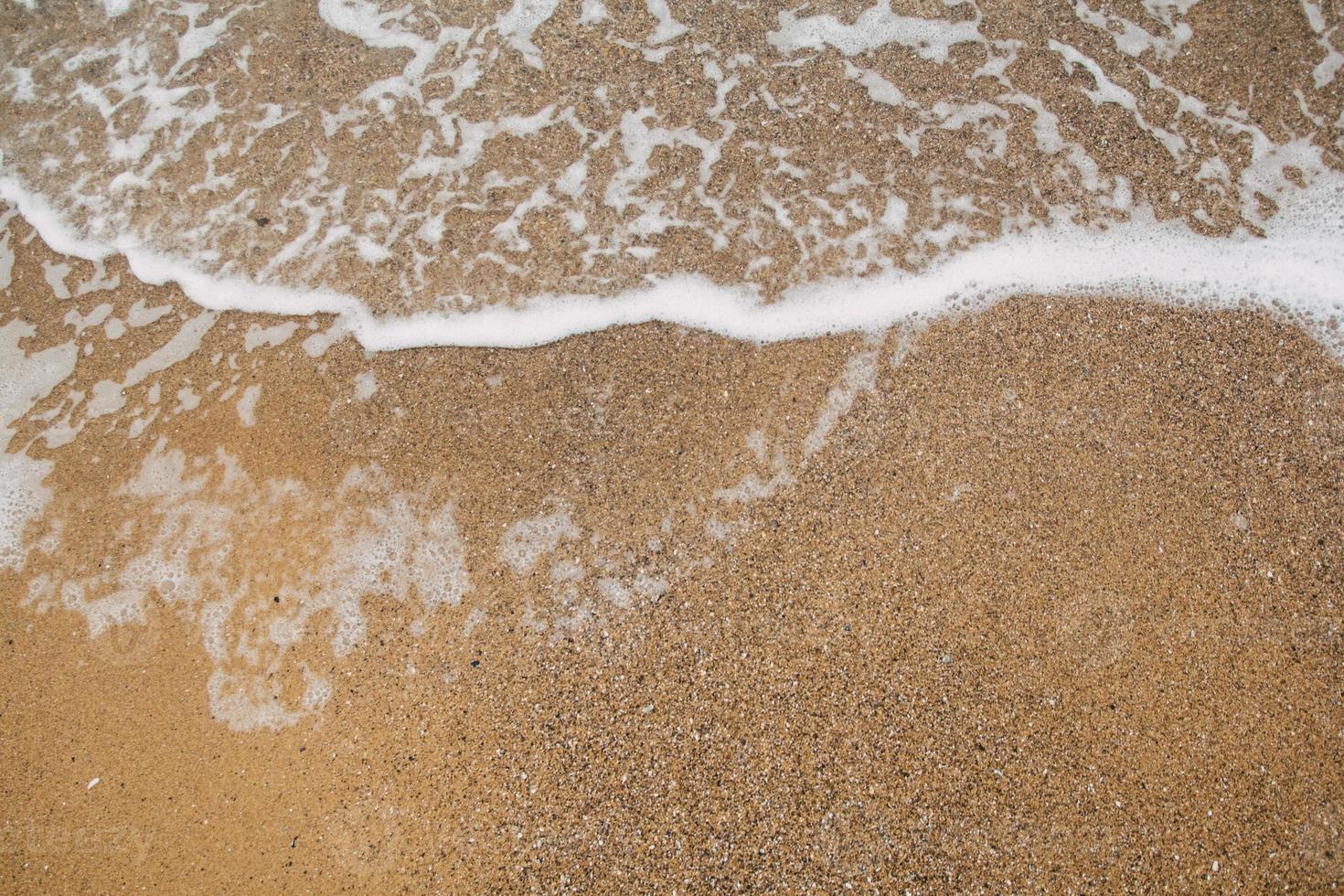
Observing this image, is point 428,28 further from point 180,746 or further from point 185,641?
point 180,746

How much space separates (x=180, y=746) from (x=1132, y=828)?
11.9ft

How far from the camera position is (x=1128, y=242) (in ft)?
12.8

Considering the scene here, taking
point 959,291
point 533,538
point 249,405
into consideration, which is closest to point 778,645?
point 533,538

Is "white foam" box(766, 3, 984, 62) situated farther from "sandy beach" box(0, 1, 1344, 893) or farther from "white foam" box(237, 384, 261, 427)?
"white foam" box(237, 384, 261, 427)

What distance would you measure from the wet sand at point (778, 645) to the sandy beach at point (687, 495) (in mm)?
18

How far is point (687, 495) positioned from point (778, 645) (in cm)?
75

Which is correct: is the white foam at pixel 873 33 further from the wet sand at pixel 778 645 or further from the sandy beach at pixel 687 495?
the wet sand at pixel 778 645

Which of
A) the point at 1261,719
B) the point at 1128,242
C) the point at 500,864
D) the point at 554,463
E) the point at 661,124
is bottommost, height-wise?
the point at 500,864

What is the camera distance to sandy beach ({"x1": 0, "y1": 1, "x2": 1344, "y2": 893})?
2.85 meters

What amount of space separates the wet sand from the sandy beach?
18mm

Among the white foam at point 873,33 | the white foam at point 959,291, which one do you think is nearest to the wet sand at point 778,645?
the white foam at point 959,291

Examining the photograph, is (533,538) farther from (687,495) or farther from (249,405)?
(249,405)

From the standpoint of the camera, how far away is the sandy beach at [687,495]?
2850 mm

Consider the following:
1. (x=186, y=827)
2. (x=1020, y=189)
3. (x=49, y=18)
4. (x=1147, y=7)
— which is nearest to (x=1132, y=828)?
(x=1020, y=189)
